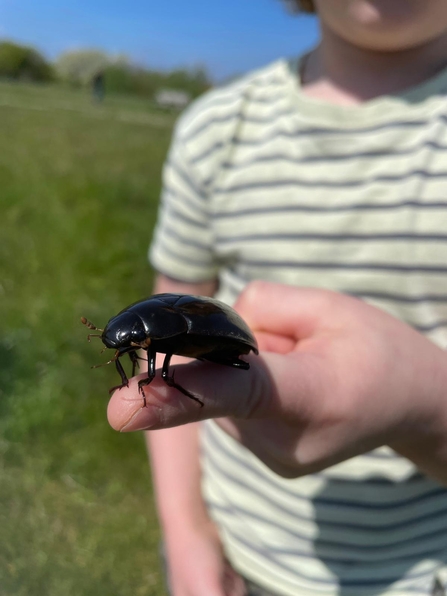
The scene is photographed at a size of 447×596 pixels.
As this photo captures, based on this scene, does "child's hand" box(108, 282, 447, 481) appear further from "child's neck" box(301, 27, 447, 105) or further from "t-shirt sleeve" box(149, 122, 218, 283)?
"child's neck" box(301, 27, 447, 105)

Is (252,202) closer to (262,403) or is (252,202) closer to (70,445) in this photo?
(262,403)

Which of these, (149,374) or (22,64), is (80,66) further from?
(149,374)

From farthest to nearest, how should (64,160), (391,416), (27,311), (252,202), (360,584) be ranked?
(64,160), (27,311), (252,202), (360,584), (391,416)

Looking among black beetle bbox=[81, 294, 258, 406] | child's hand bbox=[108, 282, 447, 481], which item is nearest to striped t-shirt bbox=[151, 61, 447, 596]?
child's hand bbox=[108, 282, 447, 481]

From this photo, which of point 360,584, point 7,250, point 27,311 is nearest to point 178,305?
point 360,584

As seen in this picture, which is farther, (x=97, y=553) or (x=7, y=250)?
(x=7, y=250)

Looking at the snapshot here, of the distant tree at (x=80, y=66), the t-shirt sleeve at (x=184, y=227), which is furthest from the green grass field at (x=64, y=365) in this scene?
the t-shirt sleeve at (x=184, y=227)
